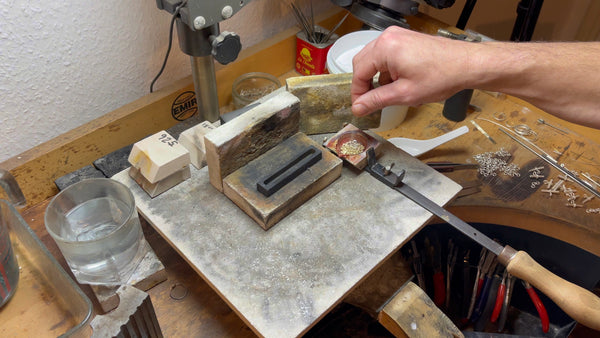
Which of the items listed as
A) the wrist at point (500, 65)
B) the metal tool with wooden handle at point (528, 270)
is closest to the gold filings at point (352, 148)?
the metal tool with wooden handle at point (528, 270)

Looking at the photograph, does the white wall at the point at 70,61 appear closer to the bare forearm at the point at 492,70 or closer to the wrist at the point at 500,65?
the bare forearm at the point at 492,70

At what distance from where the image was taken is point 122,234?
2.56 feet

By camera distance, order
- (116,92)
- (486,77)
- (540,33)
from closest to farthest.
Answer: (486,77) → (116,92) → (540,33)

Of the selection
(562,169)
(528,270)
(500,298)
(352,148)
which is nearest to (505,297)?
(500,298)

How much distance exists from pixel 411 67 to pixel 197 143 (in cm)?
44

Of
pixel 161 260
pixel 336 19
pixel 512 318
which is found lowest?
pixel 512 318

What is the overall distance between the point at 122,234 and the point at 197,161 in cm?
22

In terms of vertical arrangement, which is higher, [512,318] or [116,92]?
[116,92]

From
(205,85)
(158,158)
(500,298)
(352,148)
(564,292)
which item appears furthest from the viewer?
(500,298)

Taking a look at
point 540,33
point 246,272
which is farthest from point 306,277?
point 540,33

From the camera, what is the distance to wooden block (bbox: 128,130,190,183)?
2.73ft

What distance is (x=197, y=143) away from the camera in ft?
3.01

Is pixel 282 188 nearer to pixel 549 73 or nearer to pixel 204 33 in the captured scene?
pixel 204 33

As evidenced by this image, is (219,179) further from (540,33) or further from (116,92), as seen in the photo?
(540,33)
